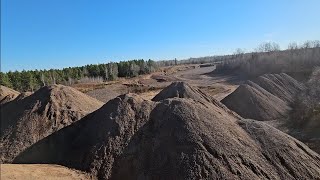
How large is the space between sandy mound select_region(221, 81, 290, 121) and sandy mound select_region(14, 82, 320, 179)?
494 inches

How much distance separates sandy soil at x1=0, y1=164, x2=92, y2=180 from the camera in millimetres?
14703

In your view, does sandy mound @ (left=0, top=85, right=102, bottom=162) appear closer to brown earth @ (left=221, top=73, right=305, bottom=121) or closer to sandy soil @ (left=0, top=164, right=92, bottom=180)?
sandy soil @ (left=0, top=164, right=92, bottom=180)

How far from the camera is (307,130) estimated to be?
81.7 feet

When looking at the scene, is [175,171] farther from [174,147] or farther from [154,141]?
[154,141]

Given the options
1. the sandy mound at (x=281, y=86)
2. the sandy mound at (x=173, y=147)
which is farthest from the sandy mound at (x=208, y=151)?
the sandy mound at (x=281, y=86)

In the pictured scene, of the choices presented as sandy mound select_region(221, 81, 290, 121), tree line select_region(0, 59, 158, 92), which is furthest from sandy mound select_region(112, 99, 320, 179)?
tree line select_region(0, 59, 158, 92)

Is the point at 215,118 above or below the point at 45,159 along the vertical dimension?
above

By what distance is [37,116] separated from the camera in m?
22.2

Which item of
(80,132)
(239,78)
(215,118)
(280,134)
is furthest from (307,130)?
(239,78)

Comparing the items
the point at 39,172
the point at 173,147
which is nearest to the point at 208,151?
the point at 173,147

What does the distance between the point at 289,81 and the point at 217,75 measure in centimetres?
Result: 3384

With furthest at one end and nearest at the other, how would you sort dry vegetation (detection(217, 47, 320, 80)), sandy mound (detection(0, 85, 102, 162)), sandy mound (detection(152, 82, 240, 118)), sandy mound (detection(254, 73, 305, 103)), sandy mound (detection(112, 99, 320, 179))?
1. dry vegetation (detection(217, 47, 320, 80))
2. sandy mound (detection(254, 73, 305, 103))
3. sandy mound (detection(152, 82, 240, 118))
4. sandy mound (detection(0, 85, 102, 162))
5. sandy mound (detection(112, 99, 320, 179))

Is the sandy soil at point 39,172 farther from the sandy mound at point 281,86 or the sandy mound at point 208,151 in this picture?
the sandy mound at point 281,86

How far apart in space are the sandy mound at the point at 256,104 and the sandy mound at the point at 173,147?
1254cm
